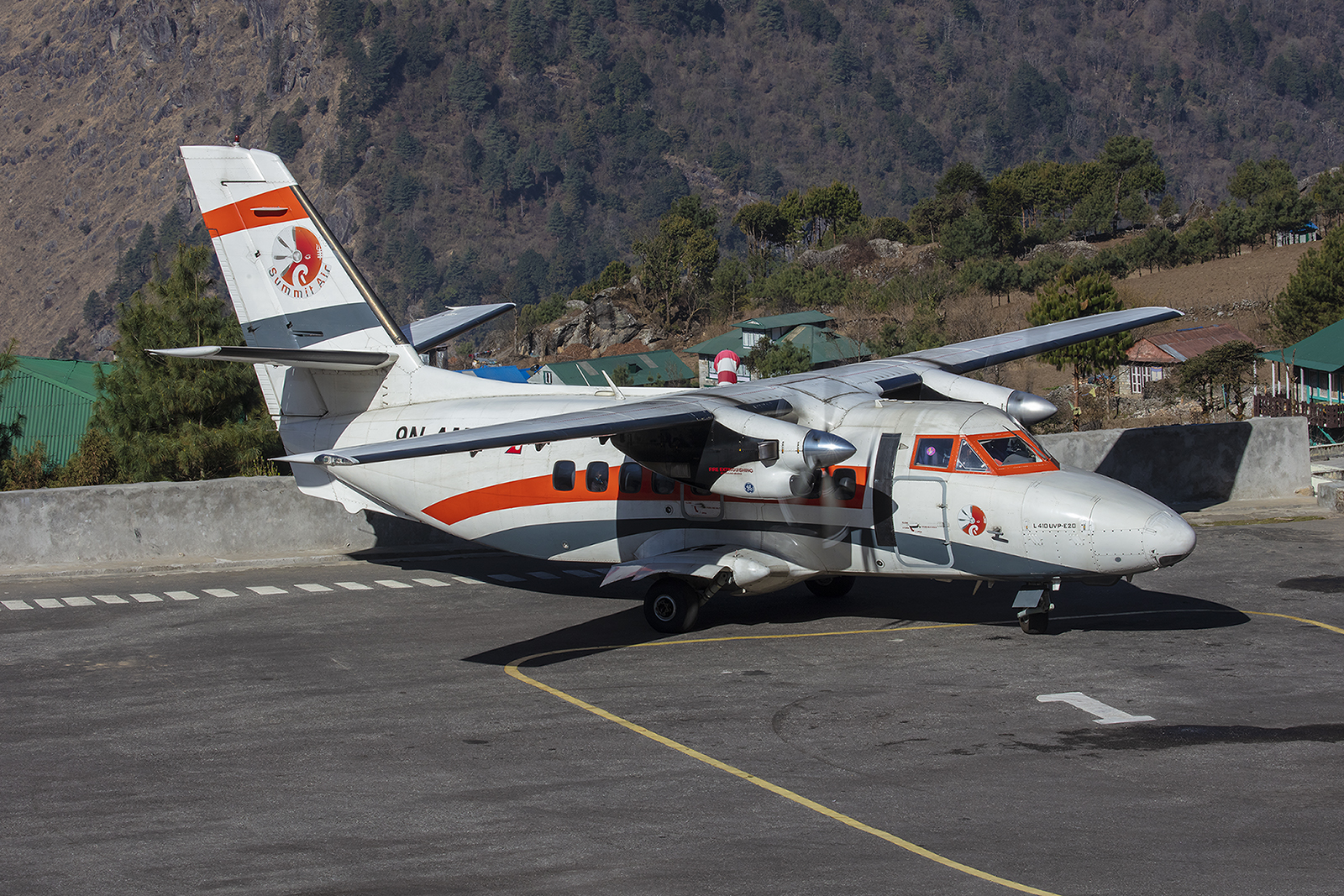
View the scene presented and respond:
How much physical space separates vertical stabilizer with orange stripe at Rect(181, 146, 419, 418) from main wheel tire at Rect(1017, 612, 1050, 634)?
39.2 ft

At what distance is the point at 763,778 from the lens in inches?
495

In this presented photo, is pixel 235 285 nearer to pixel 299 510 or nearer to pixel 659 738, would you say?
pixel 299 510

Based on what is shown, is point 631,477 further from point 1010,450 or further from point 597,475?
point 1010,450

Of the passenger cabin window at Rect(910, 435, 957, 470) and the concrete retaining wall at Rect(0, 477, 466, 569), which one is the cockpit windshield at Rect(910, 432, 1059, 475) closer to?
the passenger cabin window at Rect(910, 435, 957, 470)

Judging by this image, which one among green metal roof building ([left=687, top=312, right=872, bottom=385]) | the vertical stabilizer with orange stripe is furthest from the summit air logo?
green metal roof building ([left=687, top=312, right=872, bottom=385])

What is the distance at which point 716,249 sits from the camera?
150 m

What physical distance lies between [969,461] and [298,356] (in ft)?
36.8

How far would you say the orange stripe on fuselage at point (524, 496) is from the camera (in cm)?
1950

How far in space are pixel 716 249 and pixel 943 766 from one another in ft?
460

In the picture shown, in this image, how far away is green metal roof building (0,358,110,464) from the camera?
1827 inches

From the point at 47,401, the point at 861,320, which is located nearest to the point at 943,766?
the point at 47,401

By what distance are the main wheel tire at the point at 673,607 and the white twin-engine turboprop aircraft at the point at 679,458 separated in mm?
31

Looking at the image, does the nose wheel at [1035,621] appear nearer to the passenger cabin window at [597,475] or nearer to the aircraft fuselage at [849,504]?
the aircraft fuselage at [849,504]

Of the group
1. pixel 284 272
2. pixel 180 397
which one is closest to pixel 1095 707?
pixel 284 272
